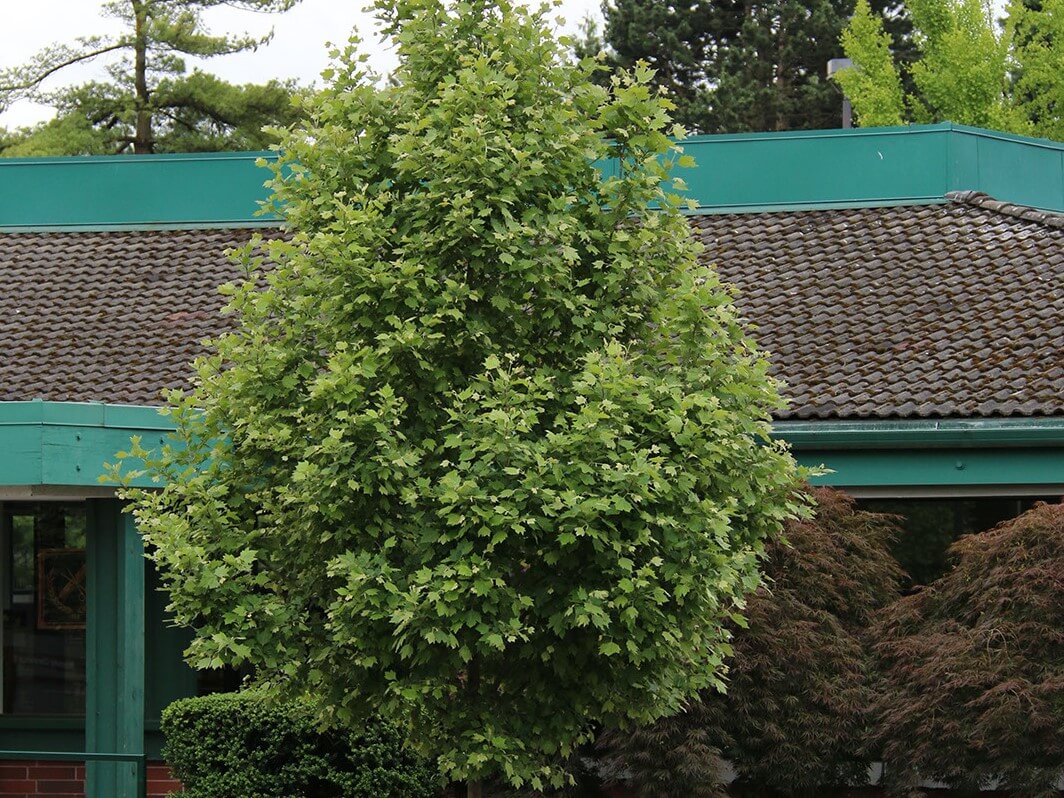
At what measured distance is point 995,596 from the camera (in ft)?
33.3

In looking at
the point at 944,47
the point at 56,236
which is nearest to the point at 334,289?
the point at 56,236

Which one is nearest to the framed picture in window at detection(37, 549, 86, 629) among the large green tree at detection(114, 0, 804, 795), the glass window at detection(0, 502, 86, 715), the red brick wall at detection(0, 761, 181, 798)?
the glass window at detection(0, 502, 86, 715)

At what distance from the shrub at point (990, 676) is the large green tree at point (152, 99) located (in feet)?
83.7

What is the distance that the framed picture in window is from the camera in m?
14.3

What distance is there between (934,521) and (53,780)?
24.5ft

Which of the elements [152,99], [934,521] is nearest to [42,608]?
[934,521]

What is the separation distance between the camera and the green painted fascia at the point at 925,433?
12.2m

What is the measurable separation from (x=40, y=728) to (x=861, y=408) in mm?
7521

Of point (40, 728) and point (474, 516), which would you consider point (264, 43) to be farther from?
point (474, 516)

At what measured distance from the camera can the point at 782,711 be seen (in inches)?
423

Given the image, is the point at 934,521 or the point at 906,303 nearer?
the point at 934,521

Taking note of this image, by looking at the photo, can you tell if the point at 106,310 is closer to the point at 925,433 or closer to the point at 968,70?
the point at 925,433

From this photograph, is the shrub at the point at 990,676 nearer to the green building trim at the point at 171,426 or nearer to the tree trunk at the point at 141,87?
the green building trim at the point at 171,426

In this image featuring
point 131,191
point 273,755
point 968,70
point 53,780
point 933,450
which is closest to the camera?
point 273,755
